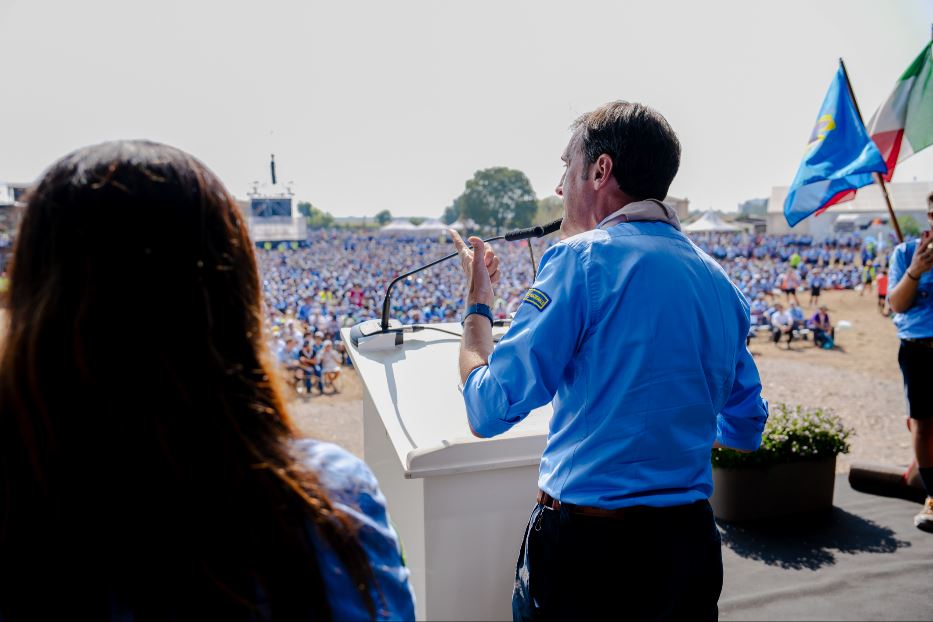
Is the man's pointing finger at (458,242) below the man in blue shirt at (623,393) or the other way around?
the other way around

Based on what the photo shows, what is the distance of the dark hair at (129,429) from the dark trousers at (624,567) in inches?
28.0

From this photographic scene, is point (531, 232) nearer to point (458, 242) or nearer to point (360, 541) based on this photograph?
point (458, 242)

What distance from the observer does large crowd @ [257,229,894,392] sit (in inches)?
899

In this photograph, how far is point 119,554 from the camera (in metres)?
0.58

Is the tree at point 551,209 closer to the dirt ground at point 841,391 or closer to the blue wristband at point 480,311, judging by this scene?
the blue wristband at point 480,311

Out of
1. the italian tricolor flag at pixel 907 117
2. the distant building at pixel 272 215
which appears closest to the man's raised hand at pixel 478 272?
the italian tricolor flag at pixel 907 117

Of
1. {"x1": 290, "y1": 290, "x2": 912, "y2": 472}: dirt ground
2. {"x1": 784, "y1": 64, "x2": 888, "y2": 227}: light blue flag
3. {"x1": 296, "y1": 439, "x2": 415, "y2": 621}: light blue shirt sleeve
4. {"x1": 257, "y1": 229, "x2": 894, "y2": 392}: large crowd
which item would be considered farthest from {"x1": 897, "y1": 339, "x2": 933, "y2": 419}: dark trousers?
{"x1": 257, "y1": 229, "x2": 894, "y2": 392}: large crowd

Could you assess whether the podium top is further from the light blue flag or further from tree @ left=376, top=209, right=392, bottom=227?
tree @ left=376, top=209, right=392, bottom=227

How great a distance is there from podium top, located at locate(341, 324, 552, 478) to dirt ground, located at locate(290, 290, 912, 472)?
3.62 meters

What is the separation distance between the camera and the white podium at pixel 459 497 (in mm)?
1530

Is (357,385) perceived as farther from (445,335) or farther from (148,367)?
(148,367)

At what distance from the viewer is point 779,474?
3.18 m

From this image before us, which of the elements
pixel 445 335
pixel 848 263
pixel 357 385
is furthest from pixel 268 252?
pixel 445 335

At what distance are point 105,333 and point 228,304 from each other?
0.12 metres
